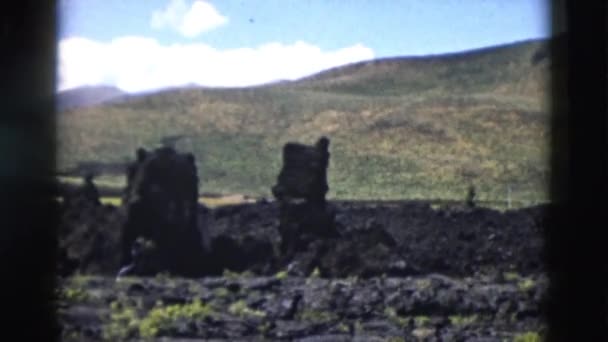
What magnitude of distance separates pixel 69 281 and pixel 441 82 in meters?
3.69

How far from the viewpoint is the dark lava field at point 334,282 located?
242 inches

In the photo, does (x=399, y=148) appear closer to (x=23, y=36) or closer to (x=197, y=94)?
(x=197, y=94)

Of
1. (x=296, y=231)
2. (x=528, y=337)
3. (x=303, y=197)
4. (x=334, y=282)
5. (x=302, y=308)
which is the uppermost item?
(x=303, y=197)

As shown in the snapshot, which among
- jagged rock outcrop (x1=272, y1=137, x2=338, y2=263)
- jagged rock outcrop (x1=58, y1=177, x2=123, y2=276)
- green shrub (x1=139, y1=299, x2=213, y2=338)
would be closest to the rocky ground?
green shrub (x1=139, y1=299, x2=213, y2=338)

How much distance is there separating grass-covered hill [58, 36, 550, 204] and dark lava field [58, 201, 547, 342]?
0.22 meters

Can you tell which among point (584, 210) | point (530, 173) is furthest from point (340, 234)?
point (584, 210)

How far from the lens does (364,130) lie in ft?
24.1

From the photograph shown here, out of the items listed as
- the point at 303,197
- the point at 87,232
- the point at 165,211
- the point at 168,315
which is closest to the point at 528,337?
the point at 303,197

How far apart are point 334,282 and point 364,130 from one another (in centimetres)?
121

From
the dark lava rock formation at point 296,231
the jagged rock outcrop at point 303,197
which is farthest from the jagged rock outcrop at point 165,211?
the jagged rock outcrop at point 303,197

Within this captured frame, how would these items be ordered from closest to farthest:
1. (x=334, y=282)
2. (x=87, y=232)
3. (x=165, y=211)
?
(x=87, y=232)
(x=165, y=211)
(x=334, y=282)

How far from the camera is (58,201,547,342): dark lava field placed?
614 cm

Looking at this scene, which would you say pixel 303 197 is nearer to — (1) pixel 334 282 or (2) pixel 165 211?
(1) pixel 334 282

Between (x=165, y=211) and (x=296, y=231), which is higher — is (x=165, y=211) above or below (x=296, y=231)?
above
